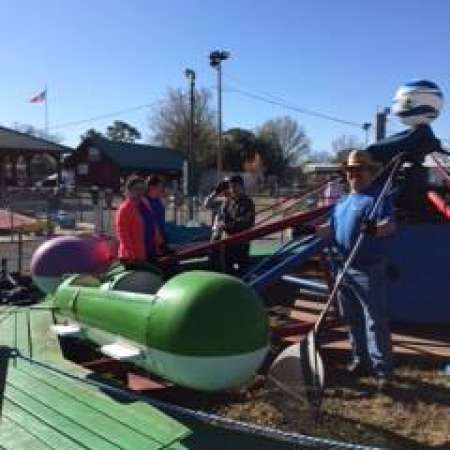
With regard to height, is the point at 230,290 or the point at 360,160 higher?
the point at 360,160

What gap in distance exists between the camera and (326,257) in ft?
25.9

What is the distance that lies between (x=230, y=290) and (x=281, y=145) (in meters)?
93.5

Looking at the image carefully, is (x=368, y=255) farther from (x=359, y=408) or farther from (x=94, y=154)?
(x=94, y=154)

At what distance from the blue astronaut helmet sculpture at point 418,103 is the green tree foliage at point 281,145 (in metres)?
82.0

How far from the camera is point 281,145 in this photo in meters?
97.9

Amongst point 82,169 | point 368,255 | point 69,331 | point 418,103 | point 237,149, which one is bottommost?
point 69,331

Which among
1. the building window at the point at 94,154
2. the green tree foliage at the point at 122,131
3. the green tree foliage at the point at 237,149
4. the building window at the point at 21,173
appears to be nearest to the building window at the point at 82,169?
the building window at the point at 94,154

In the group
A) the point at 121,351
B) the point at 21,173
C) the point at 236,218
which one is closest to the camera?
the point at 121,351

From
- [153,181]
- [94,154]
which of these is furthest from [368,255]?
[94,154]

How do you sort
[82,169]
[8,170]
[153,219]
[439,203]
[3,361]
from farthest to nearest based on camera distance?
1. [82,169]
2. [8,170]
3. [153,219]
4. [439,203]
5. [3,361]

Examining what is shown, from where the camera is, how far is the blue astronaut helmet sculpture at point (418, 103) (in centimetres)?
800

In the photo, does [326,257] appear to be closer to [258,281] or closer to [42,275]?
[258,281]

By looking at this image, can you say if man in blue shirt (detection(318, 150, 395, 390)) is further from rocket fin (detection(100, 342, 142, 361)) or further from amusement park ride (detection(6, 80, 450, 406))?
rocket fin (detection(100, 342, 142, 361))

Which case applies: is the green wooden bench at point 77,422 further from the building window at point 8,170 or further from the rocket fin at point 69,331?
the building window at point 8,170
